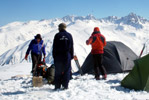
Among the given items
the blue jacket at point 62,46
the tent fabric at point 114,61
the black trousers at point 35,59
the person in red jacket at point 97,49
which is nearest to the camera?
the blue jacket at point 62,46

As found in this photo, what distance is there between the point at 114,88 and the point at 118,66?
5.13 metres

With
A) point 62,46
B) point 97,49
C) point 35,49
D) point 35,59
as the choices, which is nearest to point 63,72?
point 62,46

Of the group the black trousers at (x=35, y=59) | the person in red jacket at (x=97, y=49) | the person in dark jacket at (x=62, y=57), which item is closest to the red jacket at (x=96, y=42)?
the person in red jacket at (x=97, y=49)

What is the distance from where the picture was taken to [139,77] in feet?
28.1

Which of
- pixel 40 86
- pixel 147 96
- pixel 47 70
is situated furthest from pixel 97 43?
pixel 147 96

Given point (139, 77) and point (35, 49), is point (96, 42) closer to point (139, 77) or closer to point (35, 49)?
point (35, 49)

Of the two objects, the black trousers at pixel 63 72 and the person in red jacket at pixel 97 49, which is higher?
the person in red jacket at pixel 97 49

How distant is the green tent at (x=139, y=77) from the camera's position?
325 inches

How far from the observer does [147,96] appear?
735cm

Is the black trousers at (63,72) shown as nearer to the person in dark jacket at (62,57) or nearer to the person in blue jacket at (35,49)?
the person in dark jacket at (62,57)

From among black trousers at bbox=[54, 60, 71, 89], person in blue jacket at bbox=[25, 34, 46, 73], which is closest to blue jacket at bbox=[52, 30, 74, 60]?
black trousers at bbox=[54, 60, 71, 89]

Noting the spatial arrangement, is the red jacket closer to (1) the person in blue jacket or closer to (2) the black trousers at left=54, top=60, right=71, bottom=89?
(1) the person in blue jacket

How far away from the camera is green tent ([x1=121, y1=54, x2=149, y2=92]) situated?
8259mm

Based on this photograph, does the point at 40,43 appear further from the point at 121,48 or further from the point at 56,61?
the point at 121,48
